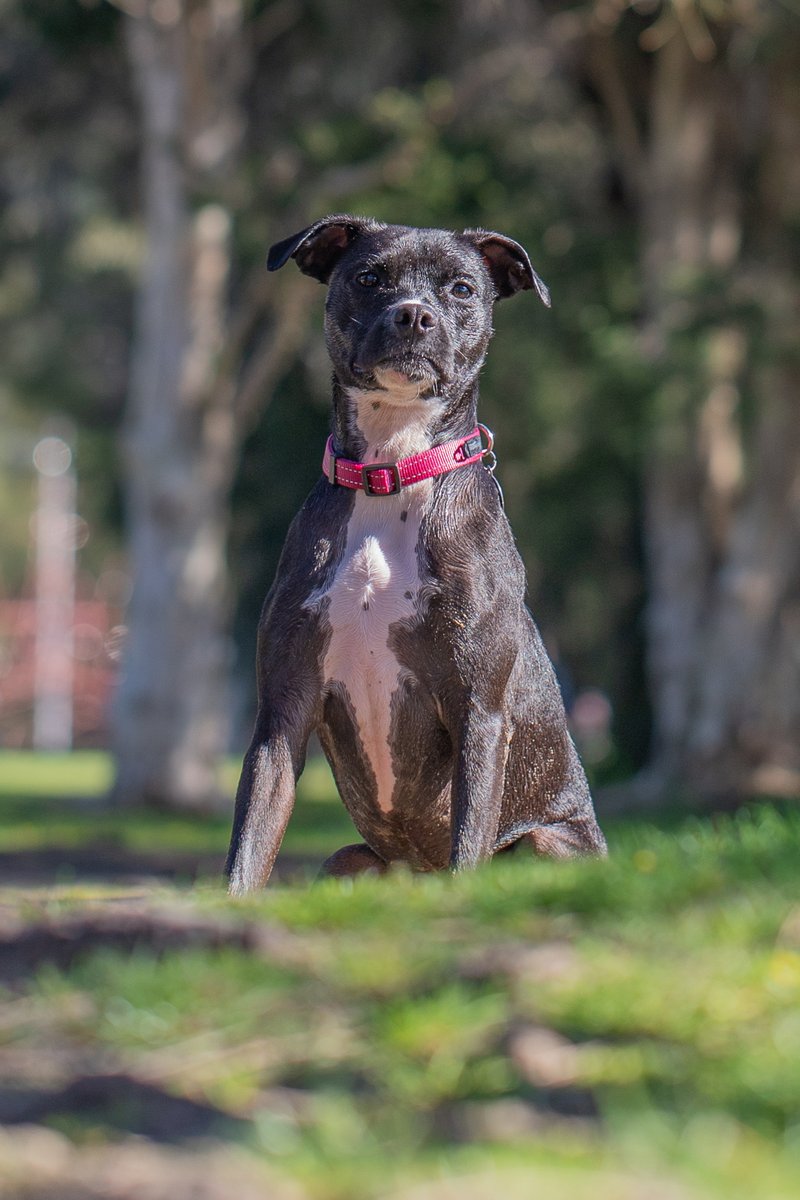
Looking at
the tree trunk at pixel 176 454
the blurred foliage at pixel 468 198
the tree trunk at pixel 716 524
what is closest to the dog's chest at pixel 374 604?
the blurred foliage at pixel 468 198

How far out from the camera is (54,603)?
50594 mm

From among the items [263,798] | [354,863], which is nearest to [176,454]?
[354,863]

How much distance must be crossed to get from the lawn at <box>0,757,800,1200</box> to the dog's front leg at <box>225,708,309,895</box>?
0.84 meters

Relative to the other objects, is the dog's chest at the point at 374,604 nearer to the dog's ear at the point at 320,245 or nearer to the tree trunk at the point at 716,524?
the dog's ear at the point at 320,245

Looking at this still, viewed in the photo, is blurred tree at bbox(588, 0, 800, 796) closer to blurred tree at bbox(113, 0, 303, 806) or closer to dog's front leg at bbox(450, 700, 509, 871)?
blurred tree at bbox(113, 0, 303, 806)

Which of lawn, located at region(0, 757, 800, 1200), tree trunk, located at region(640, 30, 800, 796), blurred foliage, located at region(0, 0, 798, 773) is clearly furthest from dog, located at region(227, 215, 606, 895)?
tree trunk, located at region(640, 30, 800, 796)

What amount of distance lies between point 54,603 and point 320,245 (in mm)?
46026

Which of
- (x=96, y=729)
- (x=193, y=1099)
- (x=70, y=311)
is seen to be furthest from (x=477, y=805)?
(x=96, y=729)

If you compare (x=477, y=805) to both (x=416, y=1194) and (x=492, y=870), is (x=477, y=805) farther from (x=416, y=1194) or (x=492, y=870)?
(x=416, y=1194)

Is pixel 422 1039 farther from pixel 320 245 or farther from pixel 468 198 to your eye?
pixel 468 198

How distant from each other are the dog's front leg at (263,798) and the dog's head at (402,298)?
3.51ft

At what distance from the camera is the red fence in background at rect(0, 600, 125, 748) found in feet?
160

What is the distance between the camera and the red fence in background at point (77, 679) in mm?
48656

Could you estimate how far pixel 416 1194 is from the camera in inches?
87.3
